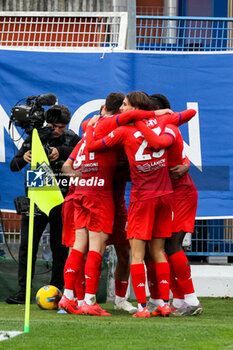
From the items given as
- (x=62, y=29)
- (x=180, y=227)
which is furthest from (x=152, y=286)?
(x=62, y=29)

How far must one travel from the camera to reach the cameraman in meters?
8.13

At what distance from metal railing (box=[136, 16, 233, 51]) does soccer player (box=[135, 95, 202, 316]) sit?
8.29 ft

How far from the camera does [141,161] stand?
6.88 meters

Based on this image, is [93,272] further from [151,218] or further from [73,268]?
[151,218]

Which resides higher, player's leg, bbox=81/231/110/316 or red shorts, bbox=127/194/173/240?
red shorts, bbox=127/194/173/240

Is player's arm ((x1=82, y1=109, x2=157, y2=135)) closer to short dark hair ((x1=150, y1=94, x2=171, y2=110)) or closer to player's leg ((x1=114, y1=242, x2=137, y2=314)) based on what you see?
short dark hair ((x1=150, y1=94, x2=171, y2=110))

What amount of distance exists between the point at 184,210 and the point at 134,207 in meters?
0.63

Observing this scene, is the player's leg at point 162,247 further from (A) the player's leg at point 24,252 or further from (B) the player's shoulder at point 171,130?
(A) the player's leg at point 24,252

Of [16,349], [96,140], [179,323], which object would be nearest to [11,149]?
[96,140]

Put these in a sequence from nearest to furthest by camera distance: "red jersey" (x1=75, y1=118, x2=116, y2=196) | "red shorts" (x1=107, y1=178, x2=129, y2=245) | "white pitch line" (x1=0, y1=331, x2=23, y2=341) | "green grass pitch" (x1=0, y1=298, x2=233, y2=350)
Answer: "green grass pitch" (x1=0, y1=298, x2=233, y2=350)
"white pitch line" (x1=0, y1=331, x2=23, y2=341)
"red jersey" (x1=75, y1=118, x2=116, y2=196)
"red shorts" (x1=107, y1=178, x2=129, y2=245)

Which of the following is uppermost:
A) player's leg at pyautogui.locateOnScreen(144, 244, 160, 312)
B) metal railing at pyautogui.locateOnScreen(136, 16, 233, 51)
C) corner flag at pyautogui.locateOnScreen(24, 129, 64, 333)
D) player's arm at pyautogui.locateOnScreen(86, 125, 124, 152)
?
metal railing at pyautogui.locateOnScreen(136, 16, 233, 51)

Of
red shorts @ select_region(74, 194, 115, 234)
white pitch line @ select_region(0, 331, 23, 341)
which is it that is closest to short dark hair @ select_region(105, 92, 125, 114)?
red shorts @ select_region(74, 194, 115, 234)

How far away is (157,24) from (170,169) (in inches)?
114

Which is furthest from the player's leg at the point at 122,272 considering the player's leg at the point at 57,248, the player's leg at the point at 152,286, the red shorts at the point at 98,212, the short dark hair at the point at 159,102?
the short dark hair at the point at 159,102
